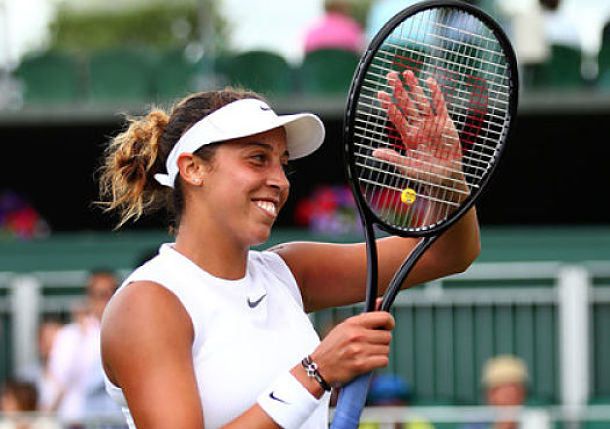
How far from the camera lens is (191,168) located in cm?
231

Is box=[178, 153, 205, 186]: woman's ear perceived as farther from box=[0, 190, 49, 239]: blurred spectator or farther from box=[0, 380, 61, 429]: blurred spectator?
box=[0, 190, 49, 239]: blurred spectator

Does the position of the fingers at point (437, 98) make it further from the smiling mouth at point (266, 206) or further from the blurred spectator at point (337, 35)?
the blurred spectator at point (337, 35)

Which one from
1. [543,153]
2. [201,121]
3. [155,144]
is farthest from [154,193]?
[543,153]

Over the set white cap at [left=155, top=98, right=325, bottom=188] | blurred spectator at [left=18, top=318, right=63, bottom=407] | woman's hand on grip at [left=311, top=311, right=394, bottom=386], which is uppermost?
white cap at [left=155, top=98, right=325, bottom=188]

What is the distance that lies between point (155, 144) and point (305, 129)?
0.33 meters

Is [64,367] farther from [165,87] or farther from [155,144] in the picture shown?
[155,144]

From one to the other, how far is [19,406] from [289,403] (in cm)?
427

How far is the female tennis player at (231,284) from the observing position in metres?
2.08

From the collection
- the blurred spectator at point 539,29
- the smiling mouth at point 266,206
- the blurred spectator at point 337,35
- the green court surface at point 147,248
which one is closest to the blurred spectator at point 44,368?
the green court surface at point 147,248

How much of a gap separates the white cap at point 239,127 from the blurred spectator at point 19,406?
3674 mm

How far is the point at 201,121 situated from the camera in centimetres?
230

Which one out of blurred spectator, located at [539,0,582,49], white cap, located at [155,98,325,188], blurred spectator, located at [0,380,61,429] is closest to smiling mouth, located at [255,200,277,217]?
white cap, located at [155,98,325,188]

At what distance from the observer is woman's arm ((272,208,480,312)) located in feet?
8.32

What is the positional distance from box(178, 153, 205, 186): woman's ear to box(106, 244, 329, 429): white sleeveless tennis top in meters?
0.15
